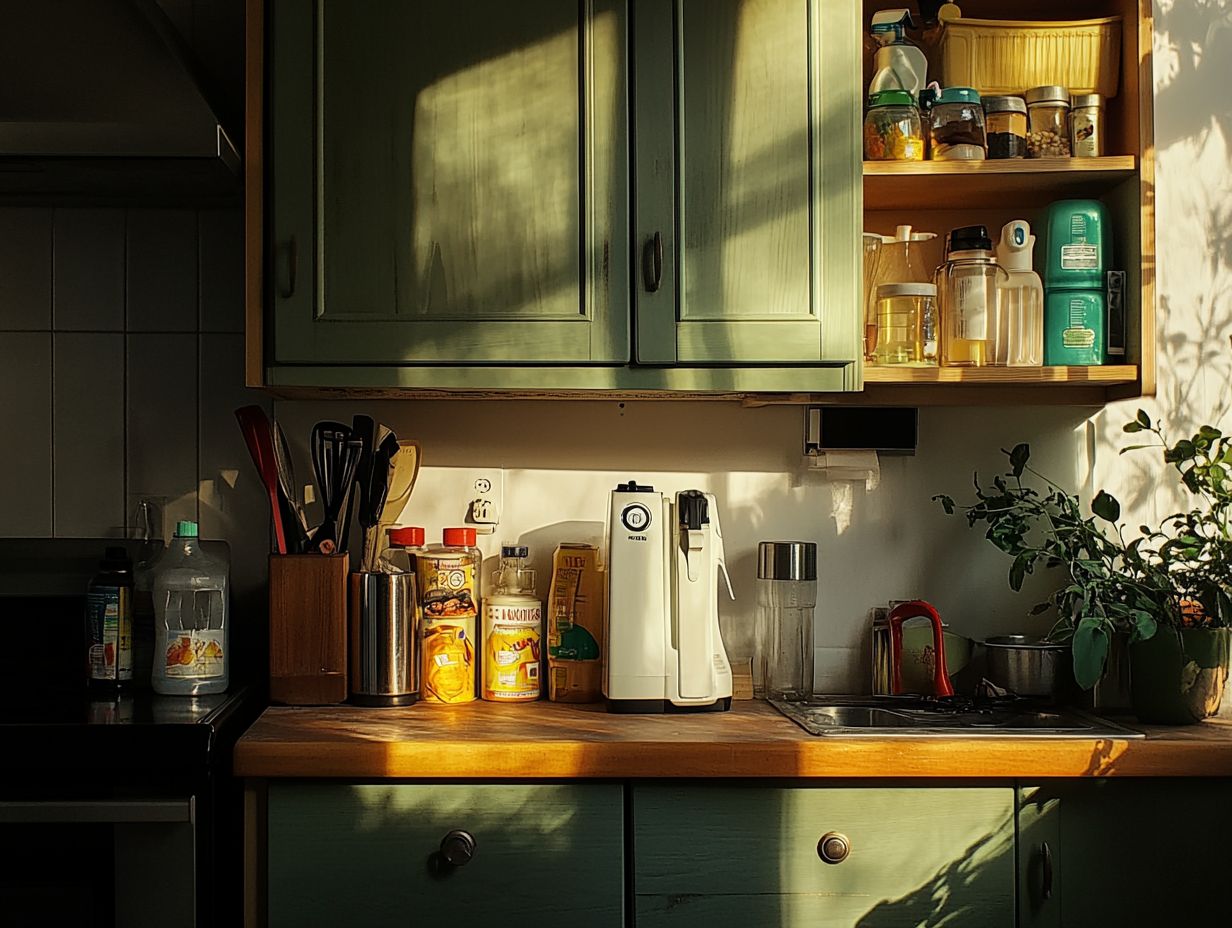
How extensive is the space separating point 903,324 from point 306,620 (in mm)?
1069

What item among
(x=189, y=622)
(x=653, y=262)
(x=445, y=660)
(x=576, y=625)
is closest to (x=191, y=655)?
(x=189, y=622)

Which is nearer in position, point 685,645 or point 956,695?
point 685,645

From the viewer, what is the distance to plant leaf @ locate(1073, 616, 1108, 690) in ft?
5.89

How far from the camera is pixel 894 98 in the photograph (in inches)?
78.3

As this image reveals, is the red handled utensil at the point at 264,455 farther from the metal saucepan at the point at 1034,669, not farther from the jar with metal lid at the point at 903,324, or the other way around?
the metal saucepan at the point at 1034,669

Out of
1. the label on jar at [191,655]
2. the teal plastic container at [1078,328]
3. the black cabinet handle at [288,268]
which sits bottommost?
the label on jar at [191,655]

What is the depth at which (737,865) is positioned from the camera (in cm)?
171

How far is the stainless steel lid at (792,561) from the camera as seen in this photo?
82.1 inches

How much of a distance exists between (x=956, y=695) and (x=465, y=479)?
0.94m

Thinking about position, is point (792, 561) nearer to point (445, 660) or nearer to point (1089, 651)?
point (1089, 651)

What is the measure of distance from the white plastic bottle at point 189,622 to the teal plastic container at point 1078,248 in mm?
1431

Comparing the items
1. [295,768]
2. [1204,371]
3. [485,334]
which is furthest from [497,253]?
[1204,371]

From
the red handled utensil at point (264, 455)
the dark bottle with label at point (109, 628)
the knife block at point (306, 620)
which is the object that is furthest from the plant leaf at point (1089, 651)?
the dark bottle with label at point (109, 628)

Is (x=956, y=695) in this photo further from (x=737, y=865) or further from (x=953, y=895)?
(x=737, y=865)
